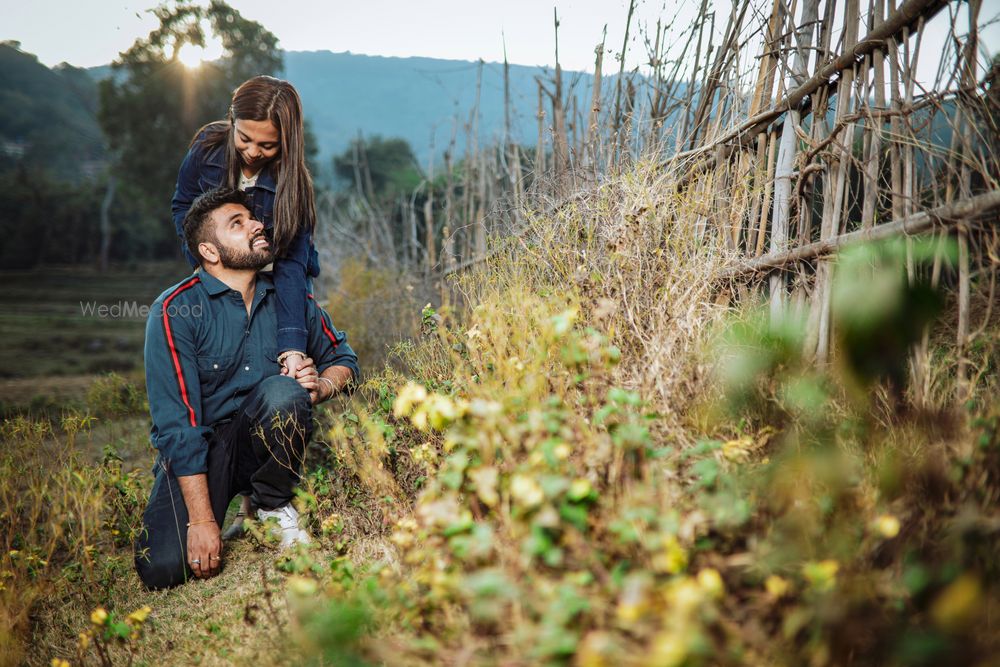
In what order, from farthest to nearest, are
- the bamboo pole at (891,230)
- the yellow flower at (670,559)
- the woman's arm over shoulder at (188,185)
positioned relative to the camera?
the woman's arm over shoulder at (188,185), the bamboo pole at (891,230), the yellow flower at (670,559)

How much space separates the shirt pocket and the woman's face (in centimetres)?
97

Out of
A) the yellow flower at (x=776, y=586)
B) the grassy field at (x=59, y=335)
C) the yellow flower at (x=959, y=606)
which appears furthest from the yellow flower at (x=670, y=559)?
the grassy field at (x=59, y=335)

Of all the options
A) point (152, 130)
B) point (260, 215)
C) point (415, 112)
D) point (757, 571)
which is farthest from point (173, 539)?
point (415, 112)

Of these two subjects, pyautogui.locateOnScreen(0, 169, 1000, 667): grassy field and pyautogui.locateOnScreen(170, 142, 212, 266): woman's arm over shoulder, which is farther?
pyautogui.locateOnScreen(170, 142, 212, 266): woman's arm over shoulder

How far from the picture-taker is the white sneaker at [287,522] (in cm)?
249

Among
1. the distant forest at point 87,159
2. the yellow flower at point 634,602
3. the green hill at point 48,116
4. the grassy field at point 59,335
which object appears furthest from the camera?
the green hill at point 48,116

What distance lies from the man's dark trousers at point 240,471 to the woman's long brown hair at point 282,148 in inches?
30.5

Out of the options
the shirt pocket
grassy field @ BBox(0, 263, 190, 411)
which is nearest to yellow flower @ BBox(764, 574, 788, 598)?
the shirt pocket

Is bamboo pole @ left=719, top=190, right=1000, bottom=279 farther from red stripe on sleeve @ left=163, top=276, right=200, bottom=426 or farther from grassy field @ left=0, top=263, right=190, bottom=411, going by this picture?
grassy field @ left=0, top=263, right=190, bottom=411

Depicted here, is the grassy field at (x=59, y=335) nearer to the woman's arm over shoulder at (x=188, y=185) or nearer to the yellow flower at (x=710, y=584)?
the woman's arm over shoulder at (x=188, y=185)

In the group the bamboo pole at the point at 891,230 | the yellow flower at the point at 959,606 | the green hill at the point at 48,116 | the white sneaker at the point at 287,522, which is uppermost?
the green hill at the point at 48,116

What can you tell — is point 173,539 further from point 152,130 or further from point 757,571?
point 152,130

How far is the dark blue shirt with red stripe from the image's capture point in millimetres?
2482

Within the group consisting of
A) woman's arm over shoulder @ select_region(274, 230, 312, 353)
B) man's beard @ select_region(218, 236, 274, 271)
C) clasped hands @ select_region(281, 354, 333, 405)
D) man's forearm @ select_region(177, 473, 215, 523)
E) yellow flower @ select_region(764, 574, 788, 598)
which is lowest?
man's forearm @ select_region(177, 473, 215, 523)
